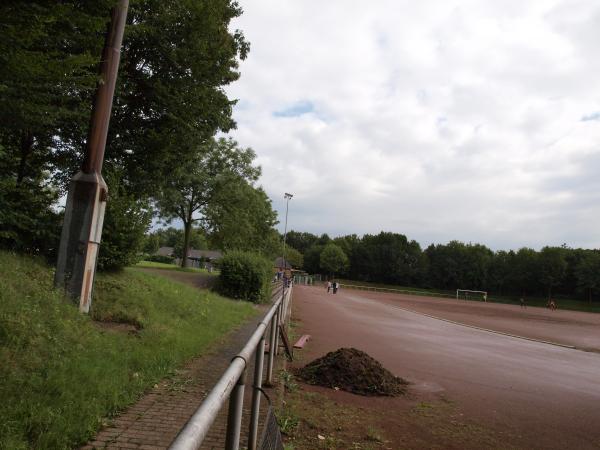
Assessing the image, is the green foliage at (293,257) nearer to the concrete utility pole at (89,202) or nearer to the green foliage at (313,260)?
the green foliage at (313,260)

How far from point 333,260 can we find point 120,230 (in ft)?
352

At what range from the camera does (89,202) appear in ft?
28.0

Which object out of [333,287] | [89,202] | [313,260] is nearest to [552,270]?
[333,287]

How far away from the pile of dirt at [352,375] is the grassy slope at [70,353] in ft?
6.65

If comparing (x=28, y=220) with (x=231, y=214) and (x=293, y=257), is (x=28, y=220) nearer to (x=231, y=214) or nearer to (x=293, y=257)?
(x=231, y=214)

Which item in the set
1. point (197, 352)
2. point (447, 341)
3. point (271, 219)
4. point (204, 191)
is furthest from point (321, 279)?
point (197, 352)

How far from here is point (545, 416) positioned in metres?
6.86

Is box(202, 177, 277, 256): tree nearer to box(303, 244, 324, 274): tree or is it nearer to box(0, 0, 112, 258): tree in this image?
box(0, 0, 112, 258): tree

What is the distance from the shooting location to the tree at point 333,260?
385ft

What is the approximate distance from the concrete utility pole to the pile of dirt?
13.3 feet

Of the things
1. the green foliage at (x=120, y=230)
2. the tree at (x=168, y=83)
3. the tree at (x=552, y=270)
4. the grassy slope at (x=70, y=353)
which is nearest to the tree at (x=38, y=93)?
the grassy slope at (x=70, y=353)

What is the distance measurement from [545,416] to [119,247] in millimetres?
8961

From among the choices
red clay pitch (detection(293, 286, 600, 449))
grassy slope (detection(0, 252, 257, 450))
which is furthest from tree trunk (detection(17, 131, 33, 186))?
red clay pitch (detection(293, 286, 600, 449))

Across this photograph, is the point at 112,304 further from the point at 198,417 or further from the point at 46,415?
the point at 198,417
